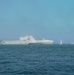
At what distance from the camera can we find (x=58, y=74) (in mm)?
27219

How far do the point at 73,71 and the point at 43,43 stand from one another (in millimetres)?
169440

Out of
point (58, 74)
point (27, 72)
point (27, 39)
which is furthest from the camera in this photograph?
point (27, 39)

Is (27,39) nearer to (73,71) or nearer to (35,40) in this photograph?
(35,40)

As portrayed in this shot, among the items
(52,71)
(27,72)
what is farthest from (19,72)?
(52,71)

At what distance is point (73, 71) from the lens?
29.3 meters

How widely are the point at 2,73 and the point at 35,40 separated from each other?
171 m

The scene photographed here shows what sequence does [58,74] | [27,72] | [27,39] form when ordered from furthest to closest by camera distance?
1. [27,39]
2. [27,72]
3. [58,74]

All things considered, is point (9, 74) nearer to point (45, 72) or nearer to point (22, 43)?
point (45, 72)

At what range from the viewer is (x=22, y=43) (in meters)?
195

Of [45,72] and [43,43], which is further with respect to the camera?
[43,43]

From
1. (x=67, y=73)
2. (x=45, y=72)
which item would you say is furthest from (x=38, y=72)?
(x=67, y=73)

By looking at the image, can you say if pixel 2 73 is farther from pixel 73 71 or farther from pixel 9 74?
pixel 73 71

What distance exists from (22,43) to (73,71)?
546ft

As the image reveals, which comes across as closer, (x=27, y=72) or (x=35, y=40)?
(x=27, y=72)
